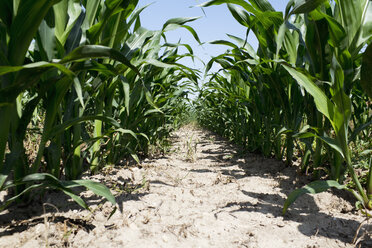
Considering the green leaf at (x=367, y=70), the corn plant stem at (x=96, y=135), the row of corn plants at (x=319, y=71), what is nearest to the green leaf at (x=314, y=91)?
the row of corn plants at (x=319, y=71)

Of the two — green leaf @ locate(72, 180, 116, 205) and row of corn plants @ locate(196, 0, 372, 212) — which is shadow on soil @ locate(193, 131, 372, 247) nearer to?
row of corn plants @ locate(196, 0, 372, 212)

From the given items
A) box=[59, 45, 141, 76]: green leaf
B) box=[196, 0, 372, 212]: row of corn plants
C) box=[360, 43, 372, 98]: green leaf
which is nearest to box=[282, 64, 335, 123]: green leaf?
box=[196, 0, 372, 212]: row of corn plants

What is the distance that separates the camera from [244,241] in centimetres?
80

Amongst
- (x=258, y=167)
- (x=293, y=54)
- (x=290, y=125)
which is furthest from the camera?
(x=258, y=167)

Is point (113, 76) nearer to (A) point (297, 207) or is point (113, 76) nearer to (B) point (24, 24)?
(B) point (24, 24)

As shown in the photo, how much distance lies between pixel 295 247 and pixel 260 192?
483 mm

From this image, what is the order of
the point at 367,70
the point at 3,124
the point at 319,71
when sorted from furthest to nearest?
the point at 319,71 < the point at 367,70 < the point at 3,124

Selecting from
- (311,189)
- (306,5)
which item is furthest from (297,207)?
(306,5)

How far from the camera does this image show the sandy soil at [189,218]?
75cm

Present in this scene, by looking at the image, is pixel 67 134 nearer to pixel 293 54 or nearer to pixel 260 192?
pixel 260 192

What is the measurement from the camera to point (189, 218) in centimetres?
93

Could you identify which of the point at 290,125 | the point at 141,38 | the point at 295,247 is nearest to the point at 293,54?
the point at 290,125

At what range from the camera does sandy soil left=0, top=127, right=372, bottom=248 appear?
75 centimetres

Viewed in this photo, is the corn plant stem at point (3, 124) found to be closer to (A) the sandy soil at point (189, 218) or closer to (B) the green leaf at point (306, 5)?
(A) the sandy soil at point (189, 218)
